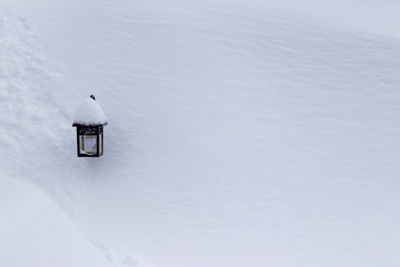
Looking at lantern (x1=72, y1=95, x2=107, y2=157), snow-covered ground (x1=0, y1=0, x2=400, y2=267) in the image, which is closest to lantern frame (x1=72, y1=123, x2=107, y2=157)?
lantern (x1=72, y1=95, x2=107, y2=157)

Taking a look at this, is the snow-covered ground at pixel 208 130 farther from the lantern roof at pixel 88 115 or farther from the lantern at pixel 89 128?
the lantern roof at pixel 88 115

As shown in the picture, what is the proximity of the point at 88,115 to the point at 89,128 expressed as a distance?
176 millimetres

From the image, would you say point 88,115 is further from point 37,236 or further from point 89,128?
point 37,236

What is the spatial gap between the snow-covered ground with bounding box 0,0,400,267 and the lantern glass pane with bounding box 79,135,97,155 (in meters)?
0.19

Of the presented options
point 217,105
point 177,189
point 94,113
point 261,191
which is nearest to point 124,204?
point 177,189

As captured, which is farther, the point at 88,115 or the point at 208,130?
the point at 208,130

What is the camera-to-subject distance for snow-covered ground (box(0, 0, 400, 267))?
5.70 meters

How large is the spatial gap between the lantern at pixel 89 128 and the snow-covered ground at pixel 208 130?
0.23 meters

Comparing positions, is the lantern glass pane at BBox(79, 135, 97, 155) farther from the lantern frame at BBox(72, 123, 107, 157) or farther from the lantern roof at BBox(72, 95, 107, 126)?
the lantern roof at BBox(72, 95, 107, 126)

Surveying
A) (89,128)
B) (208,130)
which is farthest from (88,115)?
(208,130)

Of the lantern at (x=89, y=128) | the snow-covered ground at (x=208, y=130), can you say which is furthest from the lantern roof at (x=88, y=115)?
the snow-covered ground at (x=208, y=130)

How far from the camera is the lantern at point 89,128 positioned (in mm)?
6168

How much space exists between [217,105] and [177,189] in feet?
6.07

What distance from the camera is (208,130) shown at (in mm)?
7141
